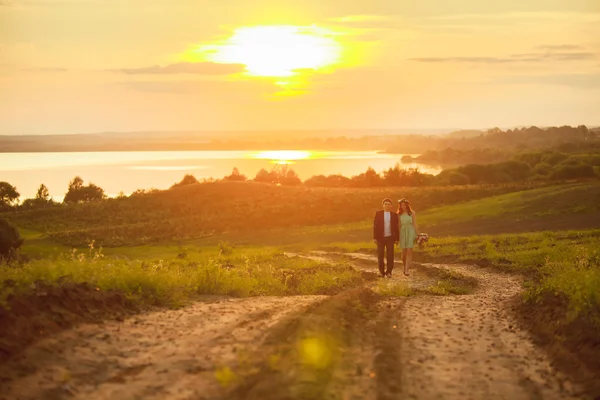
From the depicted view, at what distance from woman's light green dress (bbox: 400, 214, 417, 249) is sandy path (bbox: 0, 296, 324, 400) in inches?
382

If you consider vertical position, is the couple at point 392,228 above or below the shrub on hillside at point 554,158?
below

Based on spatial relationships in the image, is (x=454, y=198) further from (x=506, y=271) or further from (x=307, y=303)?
(x=307, y=303)

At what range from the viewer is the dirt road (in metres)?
7.83

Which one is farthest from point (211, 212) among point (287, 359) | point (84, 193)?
point (287, 359)

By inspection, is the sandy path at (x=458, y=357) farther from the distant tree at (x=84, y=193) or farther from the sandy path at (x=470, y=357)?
the distant tree at (x=84, y=193)

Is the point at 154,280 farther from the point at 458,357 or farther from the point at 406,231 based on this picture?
the point at 406,231

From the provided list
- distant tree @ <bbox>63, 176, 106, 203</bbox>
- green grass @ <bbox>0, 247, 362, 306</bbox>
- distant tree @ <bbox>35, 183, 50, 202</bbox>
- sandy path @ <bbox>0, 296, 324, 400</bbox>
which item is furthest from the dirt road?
distant tree @ <bbox>63, 176, 106, 203</bbox>

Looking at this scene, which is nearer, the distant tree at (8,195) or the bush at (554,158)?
the distant tree at (8,195)

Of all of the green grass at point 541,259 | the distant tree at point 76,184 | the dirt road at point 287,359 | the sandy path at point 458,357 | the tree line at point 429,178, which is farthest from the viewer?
Result: the distant tree at point 76,184

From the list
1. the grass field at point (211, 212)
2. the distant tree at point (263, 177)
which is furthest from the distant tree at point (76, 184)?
the distant tree at point (263, 177)

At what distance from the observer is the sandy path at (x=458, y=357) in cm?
817

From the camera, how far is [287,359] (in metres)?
8.70

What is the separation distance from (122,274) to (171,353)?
418 centimetres

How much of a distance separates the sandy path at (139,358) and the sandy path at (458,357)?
6.33 feet
